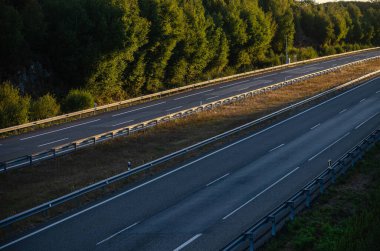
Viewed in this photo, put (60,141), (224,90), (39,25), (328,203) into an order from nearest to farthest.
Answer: (328,203)
(60,141)
(39,25)
(224,90)

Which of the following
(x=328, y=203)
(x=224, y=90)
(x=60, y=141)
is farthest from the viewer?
(x=224, y=90)

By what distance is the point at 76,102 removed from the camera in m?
43.1

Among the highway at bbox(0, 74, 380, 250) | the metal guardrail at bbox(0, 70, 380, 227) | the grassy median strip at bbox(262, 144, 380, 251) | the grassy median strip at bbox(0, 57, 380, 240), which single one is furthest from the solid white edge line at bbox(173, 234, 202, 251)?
the grassy median strip at bbox(0, 57, 380, 240)

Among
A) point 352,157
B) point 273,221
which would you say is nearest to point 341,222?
point 273,221

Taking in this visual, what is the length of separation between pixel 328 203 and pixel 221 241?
18.8 ft

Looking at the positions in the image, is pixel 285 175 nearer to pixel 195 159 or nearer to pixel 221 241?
pixel 195 159

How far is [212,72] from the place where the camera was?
227 feet

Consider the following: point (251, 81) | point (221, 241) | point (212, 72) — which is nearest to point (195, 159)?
point (221, 241)

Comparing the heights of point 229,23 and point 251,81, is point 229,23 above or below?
above

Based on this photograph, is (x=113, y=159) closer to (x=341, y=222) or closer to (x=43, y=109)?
(x=341, y=222)

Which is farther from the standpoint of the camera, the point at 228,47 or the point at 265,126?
the point at 228,47

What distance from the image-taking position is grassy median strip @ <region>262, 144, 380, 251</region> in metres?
14.3

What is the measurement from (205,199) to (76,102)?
82.9ft

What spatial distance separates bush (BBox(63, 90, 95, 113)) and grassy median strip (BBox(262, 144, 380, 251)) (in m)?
25.8
